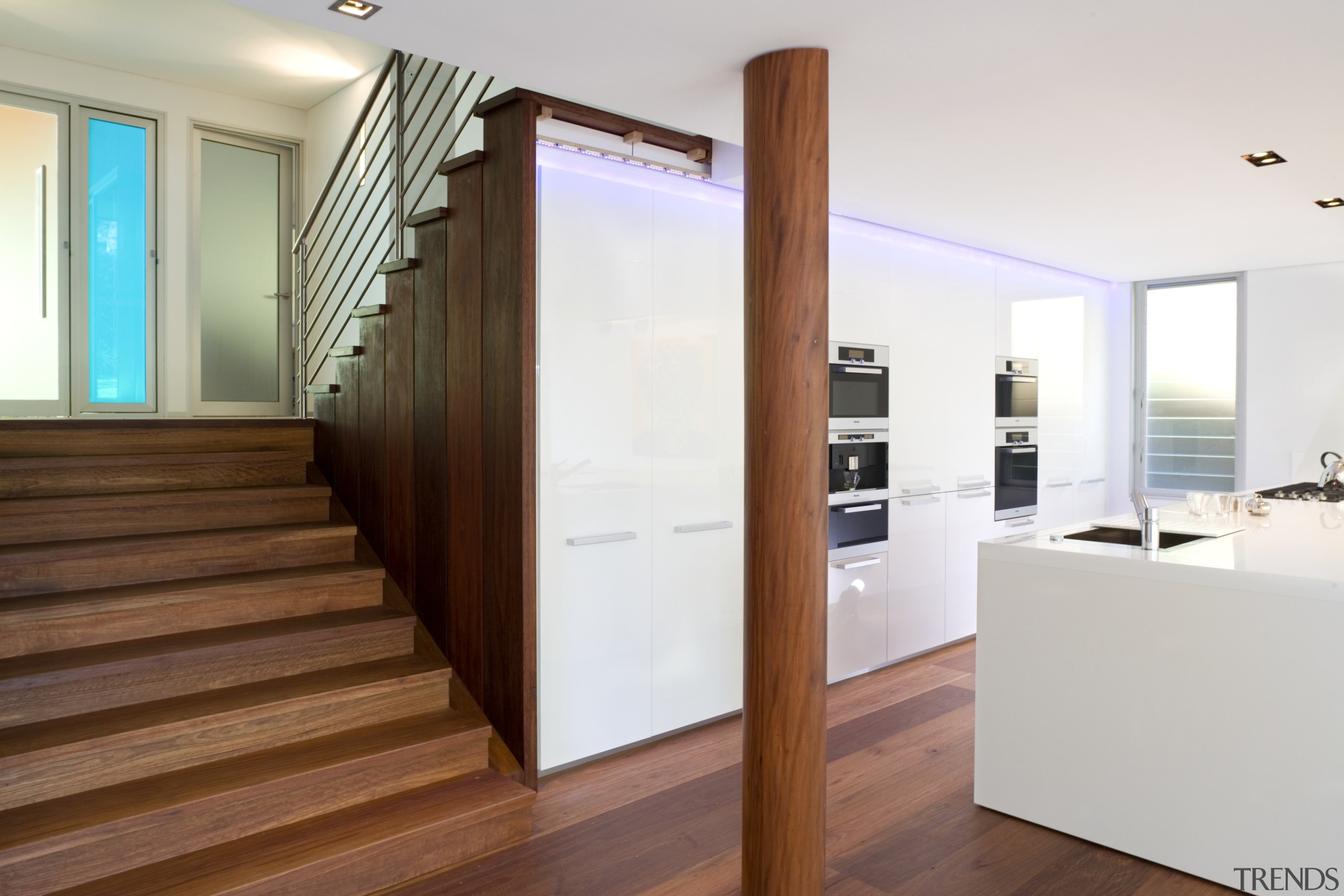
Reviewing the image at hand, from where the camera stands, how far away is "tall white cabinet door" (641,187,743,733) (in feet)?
11.2

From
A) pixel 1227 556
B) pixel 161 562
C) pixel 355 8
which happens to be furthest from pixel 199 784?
pixel 1227 556

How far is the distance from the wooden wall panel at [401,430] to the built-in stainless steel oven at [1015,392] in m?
3.31

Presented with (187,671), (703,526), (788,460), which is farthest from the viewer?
(703,526)

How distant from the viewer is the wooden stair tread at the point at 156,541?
306cm

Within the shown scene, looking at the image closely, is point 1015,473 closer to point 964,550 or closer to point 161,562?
point 964,550

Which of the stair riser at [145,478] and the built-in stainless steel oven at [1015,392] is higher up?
the built-in stainless steel oven at [1015,392]

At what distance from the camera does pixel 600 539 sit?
3.19 metres

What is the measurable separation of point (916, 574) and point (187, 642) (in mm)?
3388

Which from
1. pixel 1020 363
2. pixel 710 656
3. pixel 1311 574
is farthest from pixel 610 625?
pixel 1020 363

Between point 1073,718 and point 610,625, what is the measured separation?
1.58 m

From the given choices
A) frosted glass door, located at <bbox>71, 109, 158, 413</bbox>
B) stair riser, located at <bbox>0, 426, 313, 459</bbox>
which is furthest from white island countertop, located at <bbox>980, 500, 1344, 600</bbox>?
frosted glass door, located at <bbox>71, 109, 158, 413</bbox>

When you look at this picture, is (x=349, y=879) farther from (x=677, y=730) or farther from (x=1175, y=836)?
(x=1175, y=836)

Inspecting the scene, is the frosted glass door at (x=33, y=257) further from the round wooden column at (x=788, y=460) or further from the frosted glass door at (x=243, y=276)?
the round wooden column at (x=788, y=460)

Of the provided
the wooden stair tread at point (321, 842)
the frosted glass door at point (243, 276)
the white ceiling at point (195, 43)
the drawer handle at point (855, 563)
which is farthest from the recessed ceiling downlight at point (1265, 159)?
the frosted glass door at point (243, 276)
